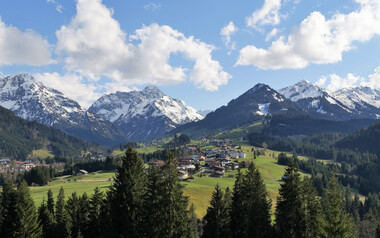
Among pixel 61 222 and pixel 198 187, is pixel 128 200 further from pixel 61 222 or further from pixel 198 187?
pixel 198 187

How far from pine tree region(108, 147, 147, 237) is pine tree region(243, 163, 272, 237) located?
17.2 m

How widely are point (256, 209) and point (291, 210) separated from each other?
249 inches

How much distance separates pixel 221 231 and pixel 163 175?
1782cm

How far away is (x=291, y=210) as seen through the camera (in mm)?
42031

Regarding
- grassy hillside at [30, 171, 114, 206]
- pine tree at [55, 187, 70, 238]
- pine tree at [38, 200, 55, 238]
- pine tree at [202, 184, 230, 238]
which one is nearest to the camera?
pine tree at [202, 184, 230, 238]

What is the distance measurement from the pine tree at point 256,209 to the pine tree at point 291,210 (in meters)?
3.11

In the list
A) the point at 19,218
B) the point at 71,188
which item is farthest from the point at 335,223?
the point at 71,188

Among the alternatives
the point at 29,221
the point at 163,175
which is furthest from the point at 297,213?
the point at 29,221

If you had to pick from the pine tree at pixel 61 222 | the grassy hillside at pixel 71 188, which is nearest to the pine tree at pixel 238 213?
the pine tree at pixel 61 222

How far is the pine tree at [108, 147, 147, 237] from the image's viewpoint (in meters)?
40.3

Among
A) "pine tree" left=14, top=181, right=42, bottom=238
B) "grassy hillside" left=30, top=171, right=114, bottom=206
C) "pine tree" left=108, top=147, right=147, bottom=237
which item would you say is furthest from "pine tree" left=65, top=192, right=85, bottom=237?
"grassy hillside" left=30, top=171, right=114, bottom=206

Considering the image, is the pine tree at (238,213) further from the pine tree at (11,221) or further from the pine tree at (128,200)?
the pine tree at (11,221)

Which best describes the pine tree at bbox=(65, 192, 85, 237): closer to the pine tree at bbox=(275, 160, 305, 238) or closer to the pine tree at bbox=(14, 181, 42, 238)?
the pine tree at bbox=(14, 181, 42, 238)

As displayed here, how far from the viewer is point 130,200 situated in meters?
40.8
